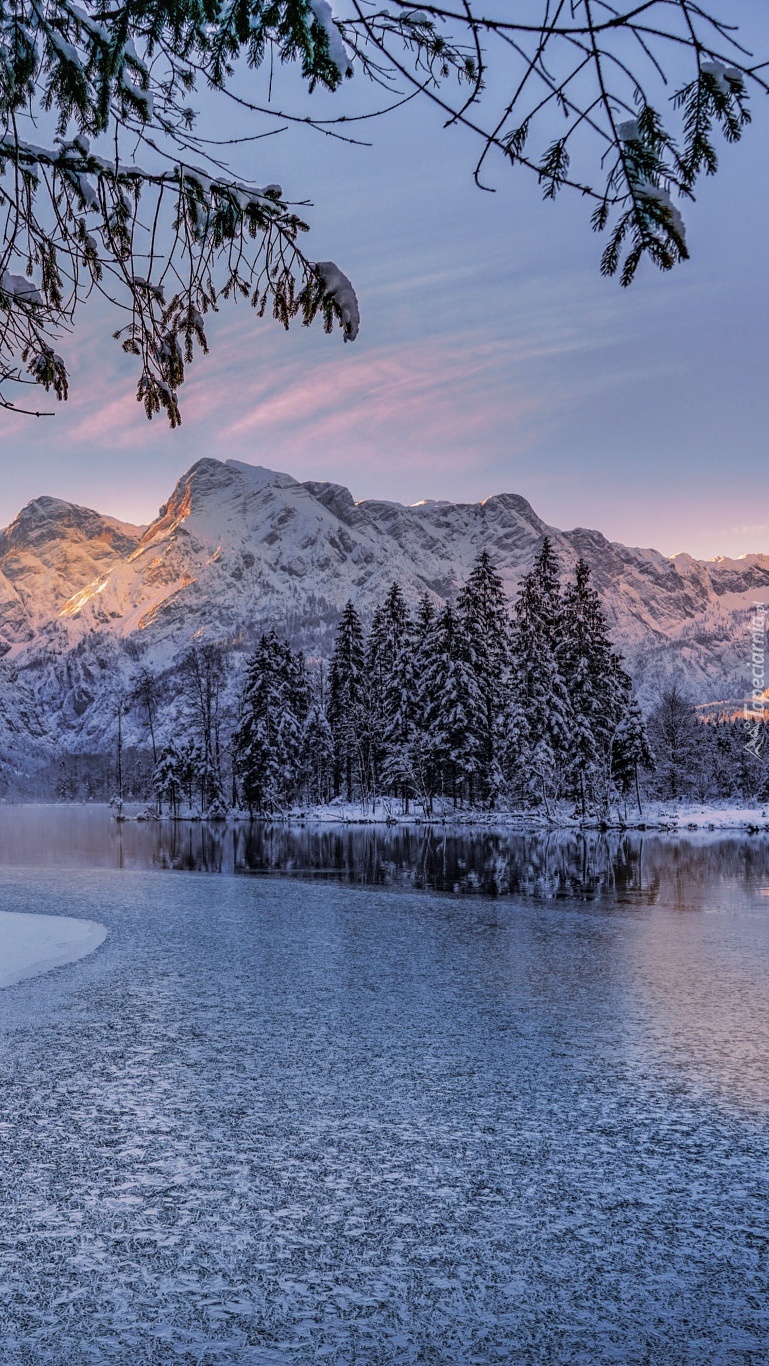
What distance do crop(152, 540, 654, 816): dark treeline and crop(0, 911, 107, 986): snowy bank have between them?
36.2 metres

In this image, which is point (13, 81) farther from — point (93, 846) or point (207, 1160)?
point (93, 846)

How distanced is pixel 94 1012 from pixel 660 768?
76686mm

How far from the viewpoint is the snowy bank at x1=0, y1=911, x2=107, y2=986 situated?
34.1 ft

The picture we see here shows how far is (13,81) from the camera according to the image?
3449 mm

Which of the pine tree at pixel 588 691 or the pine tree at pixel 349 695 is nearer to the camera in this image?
the pine tree at pixel 588 691

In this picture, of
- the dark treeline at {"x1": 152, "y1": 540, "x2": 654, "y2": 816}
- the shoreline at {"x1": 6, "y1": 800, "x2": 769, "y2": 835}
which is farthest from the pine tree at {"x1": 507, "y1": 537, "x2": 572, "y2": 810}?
the shoreline at {"x1": 6, "y1": 800, "x2": 769, "y2": 835}

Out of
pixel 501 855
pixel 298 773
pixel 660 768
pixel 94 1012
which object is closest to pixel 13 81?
pixel 94 1012

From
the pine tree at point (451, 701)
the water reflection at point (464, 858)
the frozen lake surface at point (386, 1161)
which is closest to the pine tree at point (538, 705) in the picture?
the pine tree at point (451, 701)

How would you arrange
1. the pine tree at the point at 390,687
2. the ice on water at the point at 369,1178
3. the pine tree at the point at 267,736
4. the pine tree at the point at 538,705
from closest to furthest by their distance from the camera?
1. the ice on water at the point at 369,1178
2. the pine tree at the point at 538,705
3. the pine tree at the point at 390,687
4. the pine tree at the point at 267,736

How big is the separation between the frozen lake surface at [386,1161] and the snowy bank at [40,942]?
0.44m

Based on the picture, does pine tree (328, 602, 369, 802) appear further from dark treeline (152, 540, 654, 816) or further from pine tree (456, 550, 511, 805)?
pine tree (456, 550, 511, 805)

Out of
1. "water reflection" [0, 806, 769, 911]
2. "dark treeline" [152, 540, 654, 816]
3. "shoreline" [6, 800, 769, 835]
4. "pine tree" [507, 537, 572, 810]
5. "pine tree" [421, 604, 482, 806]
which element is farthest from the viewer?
"pine tree" [421, 604, 482, 806]

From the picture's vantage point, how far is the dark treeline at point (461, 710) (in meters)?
49.0

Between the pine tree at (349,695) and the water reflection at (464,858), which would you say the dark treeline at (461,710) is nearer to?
the pine tree at (349,695)
